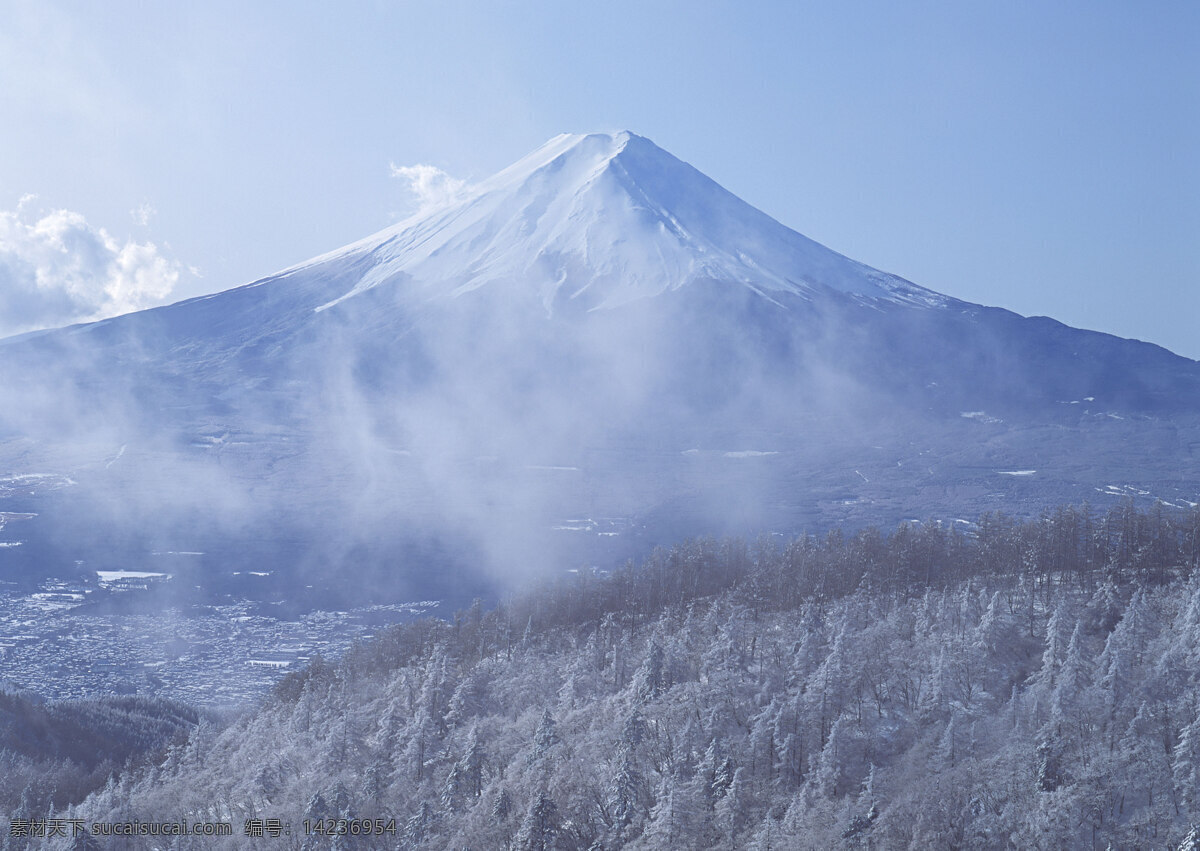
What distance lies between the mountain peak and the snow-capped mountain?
25.7 inches

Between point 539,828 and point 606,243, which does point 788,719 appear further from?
point 606,243

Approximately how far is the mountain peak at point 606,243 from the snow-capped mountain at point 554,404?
653 millimetres

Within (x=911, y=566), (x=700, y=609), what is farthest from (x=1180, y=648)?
(x=700, y=609)

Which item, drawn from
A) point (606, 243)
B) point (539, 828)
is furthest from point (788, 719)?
point (606, 243)

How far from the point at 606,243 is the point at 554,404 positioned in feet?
118

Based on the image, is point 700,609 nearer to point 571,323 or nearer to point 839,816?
point 839,816

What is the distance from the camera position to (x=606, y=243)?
543 ft

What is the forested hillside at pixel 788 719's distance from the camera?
97.3 ft

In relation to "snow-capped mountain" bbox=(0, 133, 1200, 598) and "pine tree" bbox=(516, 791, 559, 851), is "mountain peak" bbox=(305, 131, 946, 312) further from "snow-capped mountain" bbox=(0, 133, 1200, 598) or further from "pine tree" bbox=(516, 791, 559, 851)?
"pine tree" bbox=(516, 791, 559, 851)

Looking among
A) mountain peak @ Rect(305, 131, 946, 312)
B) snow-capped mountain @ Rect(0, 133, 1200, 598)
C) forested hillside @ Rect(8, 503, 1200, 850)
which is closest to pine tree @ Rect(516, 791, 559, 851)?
forested hillside @ Rect(8, 503, 1200, 850)

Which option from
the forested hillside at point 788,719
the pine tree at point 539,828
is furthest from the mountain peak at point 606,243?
the pine tree at point 539,828

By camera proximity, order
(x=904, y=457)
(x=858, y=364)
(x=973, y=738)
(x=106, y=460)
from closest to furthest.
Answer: (x=973, y=738)
(x=904, y=457)
(x=106, y=460)
(x=858, y=364)

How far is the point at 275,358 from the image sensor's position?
151 metres

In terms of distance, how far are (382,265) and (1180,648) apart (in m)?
155
